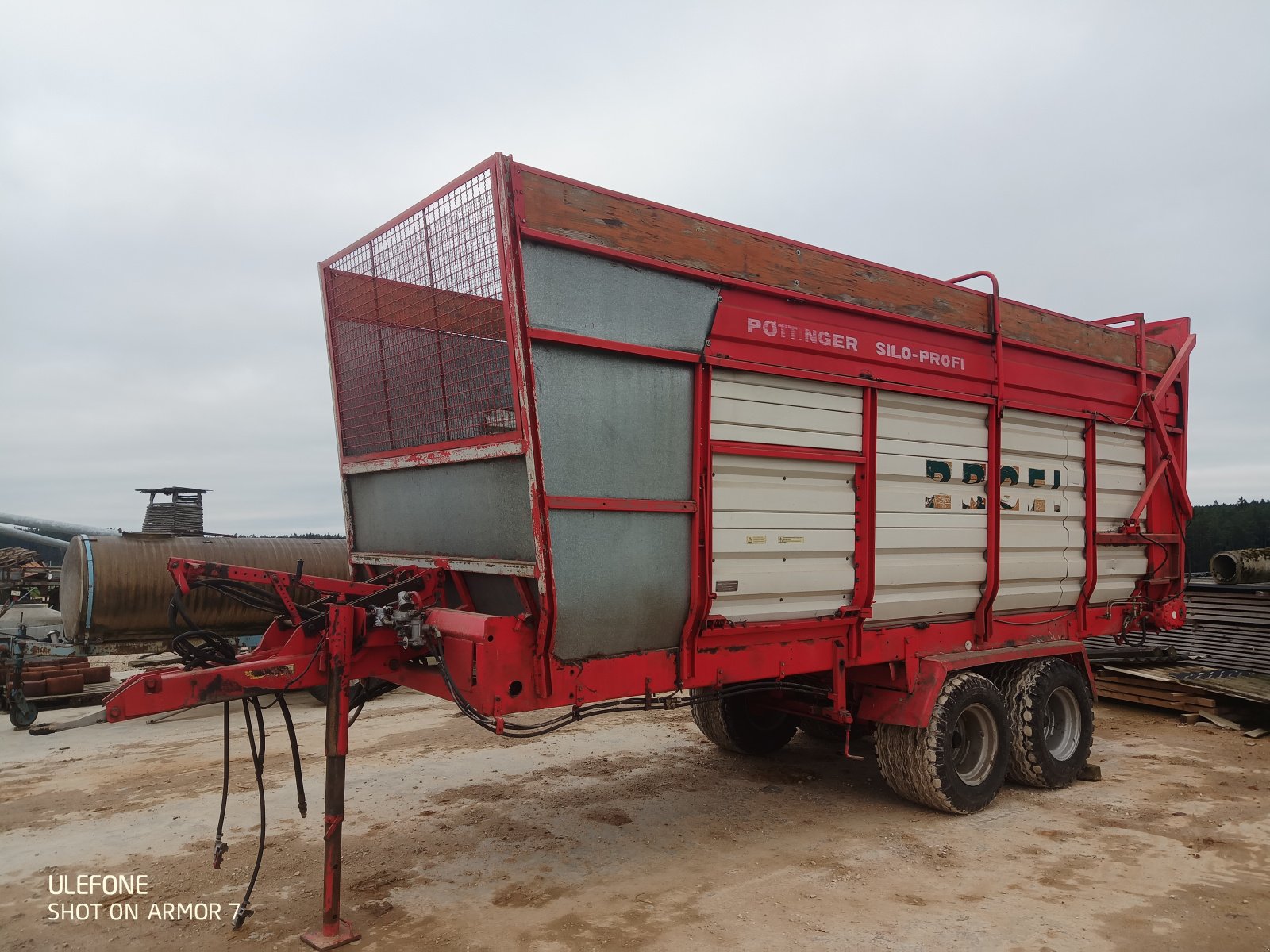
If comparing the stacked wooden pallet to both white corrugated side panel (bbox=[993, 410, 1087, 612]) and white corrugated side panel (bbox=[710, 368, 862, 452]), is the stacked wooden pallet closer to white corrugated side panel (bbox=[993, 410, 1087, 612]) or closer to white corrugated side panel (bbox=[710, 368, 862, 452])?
white corrugated side panel (bbox=[993, 410, 1087, 612])

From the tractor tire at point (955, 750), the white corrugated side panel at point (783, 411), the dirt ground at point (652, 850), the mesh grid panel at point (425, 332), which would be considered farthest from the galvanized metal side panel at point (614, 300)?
the tractor tire at point (955, 750)

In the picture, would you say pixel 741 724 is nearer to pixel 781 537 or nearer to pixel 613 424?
pixel 781 537

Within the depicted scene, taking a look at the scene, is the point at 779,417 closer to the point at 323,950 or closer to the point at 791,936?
the point at 791,936

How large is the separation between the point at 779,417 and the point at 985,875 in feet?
8.96

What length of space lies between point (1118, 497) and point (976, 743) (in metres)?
2.56

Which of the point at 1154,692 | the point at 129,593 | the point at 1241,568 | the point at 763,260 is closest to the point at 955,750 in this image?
the point at 763,260

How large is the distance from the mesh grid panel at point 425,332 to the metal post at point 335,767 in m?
1.15

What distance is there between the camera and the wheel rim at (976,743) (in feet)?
19.8

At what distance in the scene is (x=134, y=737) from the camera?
8.98m

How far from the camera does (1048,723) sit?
21.5 feet

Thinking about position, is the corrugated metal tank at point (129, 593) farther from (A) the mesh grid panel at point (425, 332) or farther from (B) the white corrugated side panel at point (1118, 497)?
(B) the white corrugated side panel at point (1118, 497)

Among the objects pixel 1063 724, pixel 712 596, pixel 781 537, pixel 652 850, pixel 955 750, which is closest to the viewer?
pixel 712 596

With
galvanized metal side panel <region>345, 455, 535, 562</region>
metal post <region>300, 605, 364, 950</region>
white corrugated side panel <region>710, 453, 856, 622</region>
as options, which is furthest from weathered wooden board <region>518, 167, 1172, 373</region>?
metal post <region>300, 605, 364, 950</region>

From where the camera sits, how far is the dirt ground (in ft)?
13.6
